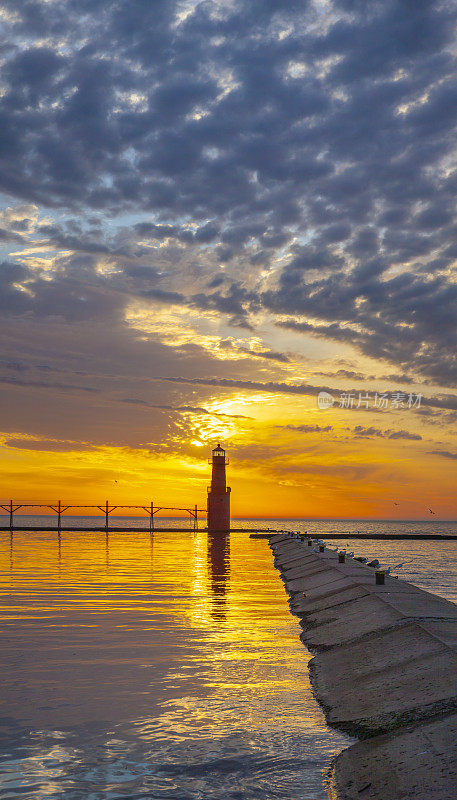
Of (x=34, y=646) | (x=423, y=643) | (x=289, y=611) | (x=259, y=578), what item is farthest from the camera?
(x=259, y=578)

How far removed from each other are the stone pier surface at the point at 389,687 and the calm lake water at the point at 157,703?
370 millimetres

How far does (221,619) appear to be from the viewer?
1811 centimetres

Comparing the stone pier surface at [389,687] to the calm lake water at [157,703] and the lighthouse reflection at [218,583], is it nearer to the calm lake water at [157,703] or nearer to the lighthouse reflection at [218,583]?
the calm lake water at [157,703]

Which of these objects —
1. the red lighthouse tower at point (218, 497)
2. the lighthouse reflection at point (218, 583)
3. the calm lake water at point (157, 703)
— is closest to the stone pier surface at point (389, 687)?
the calm lake water at point (157, 703)

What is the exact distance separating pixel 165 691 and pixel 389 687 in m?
3.35

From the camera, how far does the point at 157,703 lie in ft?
33.5

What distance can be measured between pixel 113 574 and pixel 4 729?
889 inches

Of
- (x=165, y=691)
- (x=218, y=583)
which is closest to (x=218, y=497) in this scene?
(x=218, y=583)

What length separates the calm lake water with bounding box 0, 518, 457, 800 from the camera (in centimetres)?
736

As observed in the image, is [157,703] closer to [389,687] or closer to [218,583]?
[389,687]

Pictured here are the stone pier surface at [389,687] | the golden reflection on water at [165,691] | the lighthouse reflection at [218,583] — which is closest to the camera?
the stone pier surface at [389,687]

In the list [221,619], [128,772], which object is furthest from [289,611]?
[128,772]

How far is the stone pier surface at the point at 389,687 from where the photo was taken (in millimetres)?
7047

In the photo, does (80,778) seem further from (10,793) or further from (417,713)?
(417,713)
